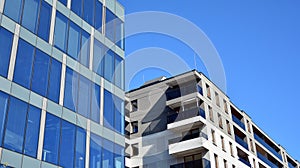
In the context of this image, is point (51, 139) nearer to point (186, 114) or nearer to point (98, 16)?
point (98, 16)

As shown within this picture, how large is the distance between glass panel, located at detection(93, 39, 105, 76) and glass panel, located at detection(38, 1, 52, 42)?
4.10 metres

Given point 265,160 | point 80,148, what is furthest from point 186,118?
point 265,160

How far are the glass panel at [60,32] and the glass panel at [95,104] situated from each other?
313 cm

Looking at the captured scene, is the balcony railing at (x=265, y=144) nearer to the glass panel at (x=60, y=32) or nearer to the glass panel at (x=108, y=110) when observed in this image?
the glass panel at (x=108, y=110)

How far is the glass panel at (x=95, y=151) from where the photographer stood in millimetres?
20969

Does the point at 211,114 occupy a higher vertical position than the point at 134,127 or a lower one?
higher

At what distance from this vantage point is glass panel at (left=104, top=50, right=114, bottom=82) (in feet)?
80.3

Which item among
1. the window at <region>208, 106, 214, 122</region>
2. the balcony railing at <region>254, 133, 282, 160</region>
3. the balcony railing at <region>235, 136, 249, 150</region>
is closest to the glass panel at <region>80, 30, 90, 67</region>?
the window at <region>208, 106, 214, 122</region>

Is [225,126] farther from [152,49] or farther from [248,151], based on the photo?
[152,49]

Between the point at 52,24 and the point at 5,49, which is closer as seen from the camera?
the point at 5,49

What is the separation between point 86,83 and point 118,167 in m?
5.45

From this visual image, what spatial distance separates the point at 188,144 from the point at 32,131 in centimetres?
2086

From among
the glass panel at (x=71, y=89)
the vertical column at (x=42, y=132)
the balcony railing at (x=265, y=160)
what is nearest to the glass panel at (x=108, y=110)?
the glass panel at (x=71, y=89)

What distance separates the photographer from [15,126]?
54.6 ft
